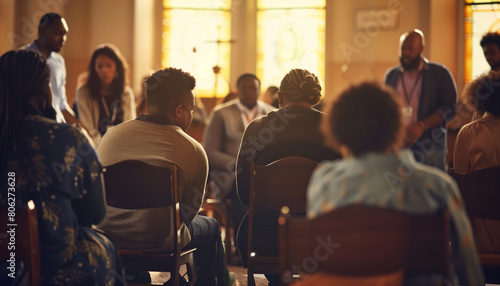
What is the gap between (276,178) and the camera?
A: 242cm

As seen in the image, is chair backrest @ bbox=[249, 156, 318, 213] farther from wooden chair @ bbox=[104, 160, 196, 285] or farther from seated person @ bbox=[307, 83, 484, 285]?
seated person @ bbox=[307, 83, 484, 285]

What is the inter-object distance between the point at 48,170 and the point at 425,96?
10.0 ft

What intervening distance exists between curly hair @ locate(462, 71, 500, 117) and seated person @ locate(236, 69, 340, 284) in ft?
2.24

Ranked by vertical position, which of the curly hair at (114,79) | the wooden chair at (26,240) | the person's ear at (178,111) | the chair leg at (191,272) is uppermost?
the curly hair at (114,79)

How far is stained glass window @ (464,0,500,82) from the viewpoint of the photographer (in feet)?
27.2

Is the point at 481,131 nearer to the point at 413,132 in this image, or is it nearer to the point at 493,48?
the point at 413,132

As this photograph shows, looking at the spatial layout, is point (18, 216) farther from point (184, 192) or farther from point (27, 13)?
point (27, 13)

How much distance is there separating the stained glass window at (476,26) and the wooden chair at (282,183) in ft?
21.2

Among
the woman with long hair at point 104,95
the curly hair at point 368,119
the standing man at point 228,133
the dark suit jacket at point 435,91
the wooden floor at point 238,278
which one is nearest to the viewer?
the curly hair at point 368,119

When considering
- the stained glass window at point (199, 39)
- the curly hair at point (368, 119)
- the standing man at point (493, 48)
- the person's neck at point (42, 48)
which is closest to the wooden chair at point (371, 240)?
the curly hair at point (368, 119)

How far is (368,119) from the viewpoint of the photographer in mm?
1531

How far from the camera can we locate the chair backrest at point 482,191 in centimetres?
232

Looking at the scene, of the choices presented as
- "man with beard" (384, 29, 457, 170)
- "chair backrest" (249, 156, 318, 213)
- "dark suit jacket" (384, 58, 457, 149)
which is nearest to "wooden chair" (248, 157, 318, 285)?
"chair backrest" (249, 156, 318, 213)

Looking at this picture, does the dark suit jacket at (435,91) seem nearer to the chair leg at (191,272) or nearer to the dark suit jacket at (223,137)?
the dark suit jacket at (223,137)
